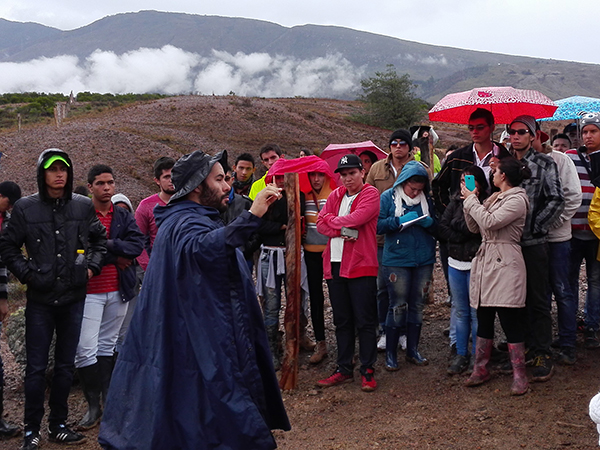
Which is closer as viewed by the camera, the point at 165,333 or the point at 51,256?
the point at 165,333

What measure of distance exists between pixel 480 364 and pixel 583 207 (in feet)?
6.42

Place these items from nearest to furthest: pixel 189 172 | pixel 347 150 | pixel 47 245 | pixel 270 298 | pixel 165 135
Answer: pixel 189 172
pixel 47 245
pixel 270 298
pixel 347 150
pixel 165 135

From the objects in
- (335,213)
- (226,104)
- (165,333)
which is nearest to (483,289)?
(335,213)

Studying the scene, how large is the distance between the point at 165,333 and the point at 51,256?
1.94 metres

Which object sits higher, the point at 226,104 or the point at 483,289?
the point at 226,104

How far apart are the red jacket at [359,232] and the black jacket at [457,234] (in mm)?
658

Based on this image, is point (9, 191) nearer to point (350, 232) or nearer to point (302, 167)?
point (302, 167)

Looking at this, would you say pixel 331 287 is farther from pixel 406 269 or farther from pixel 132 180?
pixel 132 180

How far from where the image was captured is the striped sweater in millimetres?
5621

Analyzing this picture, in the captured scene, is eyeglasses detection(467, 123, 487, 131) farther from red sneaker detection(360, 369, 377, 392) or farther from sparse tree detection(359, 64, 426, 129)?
sparse tree detection(359, 64, 426, 129)

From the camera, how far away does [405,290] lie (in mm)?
5531

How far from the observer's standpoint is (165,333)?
2906 mm

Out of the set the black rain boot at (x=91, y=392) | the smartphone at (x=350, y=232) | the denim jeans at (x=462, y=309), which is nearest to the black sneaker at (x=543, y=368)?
the denim jeans at (x=462, y=309)

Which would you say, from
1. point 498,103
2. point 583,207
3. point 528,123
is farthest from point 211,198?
point 583,207
